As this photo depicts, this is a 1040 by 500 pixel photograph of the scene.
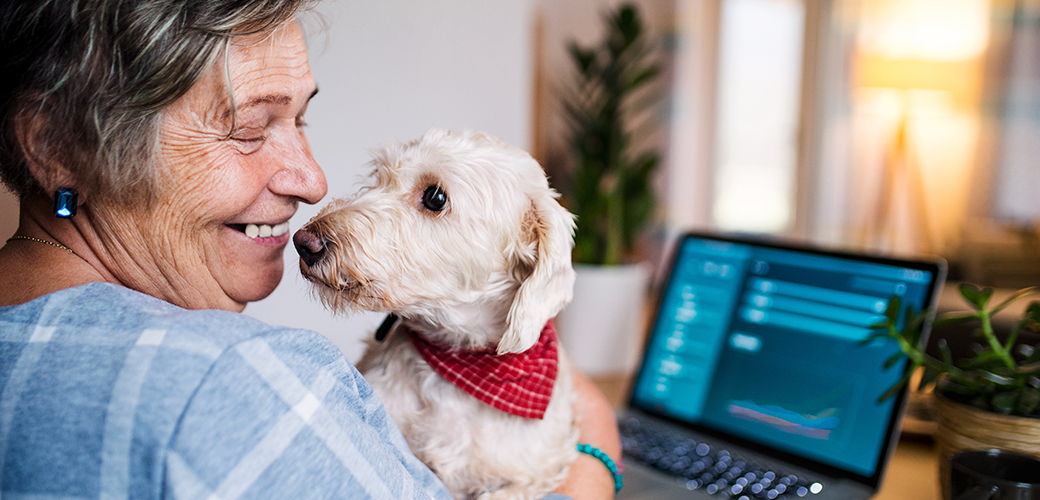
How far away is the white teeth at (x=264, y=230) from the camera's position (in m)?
0.77

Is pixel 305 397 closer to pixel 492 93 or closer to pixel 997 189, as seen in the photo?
pixel 492 93

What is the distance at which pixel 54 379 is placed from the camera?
1.70ft

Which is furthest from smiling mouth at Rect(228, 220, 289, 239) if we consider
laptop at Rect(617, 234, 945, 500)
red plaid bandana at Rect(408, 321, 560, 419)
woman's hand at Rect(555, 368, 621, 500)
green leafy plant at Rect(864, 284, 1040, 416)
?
green leafy plant at Rect(864, 284, 1040, 416)

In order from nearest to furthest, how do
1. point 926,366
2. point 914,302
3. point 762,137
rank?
point 926,366
point 914,302
point 762,137

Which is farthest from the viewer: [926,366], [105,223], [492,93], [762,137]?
[762,137]

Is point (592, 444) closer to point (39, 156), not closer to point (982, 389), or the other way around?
point (982, 389)

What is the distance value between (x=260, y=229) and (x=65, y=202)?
0.19 metres

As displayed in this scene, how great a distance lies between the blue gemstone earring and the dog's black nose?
23 cm

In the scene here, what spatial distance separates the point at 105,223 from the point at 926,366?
1048 millimetres

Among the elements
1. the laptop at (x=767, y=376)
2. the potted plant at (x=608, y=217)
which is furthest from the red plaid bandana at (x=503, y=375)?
the potted plant at (x=608, y=217)

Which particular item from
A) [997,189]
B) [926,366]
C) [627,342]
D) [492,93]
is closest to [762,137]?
[997,189]

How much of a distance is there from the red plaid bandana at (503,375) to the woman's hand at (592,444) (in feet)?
0.35

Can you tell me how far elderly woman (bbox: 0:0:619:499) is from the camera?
0.50m

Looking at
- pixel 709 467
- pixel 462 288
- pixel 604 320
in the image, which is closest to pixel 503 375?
pixel 462 288
